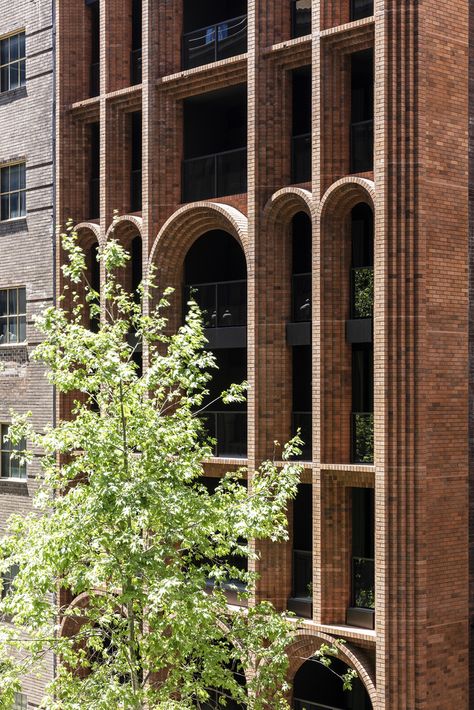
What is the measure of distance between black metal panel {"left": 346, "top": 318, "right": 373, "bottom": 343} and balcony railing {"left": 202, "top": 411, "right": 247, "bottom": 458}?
10.8ft

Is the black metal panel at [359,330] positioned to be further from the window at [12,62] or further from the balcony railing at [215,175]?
the window at [12,62]

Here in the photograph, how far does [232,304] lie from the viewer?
22.6 m

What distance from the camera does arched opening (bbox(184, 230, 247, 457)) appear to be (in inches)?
875

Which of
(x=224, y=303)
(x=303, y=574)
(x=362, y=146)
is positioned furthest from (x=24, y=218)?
(x=303, y=574)

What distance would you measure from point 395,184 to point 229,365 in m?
7.38

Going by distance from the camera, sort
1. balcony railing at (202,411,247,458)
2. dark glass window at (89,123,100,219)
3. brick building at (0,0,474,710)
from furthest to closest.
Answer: dark glass window at (89,123,100,219) → balcony railing at (202,411,247,458) → brick building at (0,0,474,710)

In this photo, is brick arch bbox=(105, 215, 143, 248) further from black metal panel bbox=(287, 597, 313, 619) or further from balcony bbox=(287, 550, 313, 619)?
black metal panel bbox=(287, 597, 313, 619)

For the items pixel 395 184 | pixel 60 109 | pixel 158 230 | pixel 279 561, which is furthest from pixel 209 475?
pixel 60 109

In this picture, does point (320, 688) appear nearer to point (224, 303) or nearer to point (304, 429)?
point (304, 429)

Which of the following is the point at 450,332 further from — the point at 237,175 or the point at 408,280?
the point at 237,175

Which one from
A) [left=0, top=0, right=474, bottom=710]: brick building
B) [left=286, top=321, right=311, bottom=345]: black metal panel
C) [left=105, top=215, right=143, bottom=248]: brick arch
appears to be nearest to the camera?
[left=0, top=0, right=474, bottom=710]: brick building

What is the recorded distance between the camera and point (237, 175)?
22453 mm

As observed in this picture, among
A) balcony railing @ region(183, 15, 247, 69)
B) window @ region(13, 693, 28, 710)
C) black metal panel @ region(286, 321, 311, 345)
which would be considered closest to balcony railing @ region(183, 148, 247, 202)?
balcony railing @ region(183, 15, 247, 69)

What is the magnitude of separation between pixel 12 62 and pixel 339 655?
16.5 meters
